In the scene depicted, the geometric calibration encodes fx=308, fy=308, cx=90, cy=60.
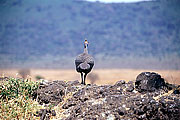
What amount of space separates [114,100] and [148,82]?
1388 mm

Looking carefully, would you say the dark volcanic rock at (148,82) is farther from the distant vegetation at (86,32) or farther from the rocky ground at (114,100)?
the distant vegetation at (86,32)

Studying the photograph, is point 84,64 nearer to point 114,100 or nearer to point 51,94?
point 51,94

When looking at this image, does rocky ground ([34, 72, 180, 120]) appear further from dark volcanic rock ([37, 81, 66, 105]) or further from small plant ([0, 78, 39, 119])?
small plant ([0, 78, 39, 119])

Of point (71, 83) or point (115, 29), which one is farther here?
point (115, 29)

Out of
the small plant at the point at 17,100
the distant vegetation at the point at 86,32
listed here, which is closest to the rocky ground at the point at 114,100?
the small plant at the point at 17,100

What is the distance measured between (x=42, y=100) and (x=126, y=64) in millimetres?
64650

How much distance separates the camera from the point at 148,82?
929cm

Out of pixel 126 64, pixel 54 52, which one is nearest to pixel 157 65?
pixel 126 64

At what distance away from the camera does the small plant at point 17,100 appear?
8656mm

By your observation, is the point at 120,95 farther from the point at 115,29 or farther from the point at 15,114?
the point at 115,29

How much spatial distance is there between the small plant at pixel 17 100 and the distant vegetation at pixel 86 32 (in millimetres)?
58792

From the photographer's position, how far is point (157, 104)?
26.5ft

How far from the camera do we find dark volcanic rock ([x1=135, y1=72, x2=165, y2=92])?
9.25 metres

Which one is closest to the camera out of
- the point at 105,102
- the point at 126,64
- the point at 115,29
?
the point at 105,102
